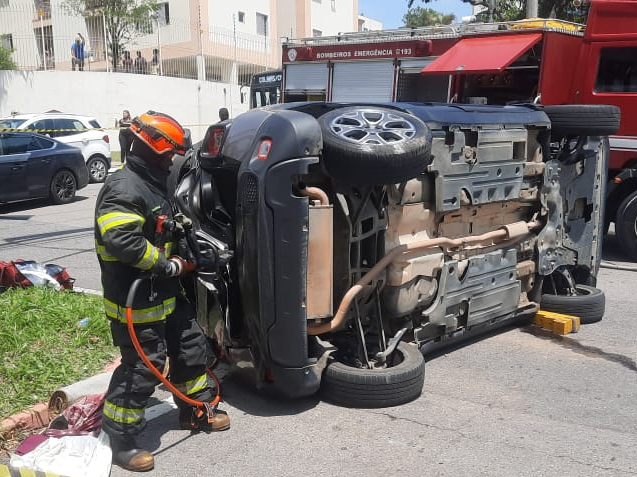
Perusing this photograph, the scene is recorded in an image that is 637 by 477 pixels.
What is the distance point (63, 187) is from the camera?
44.0 feet

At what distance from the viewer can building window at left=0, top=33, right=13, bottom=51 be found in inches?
998

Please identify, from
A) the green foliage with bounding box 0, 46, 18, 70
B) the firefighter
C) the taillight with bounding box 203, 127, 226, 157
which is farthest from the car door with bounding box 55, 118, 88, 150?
the firefighter

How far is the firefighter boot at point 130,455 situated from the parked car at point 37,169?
988 centimetres

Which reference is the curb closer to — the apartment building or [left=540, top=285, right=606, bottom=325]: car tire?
[left=540, top=285, right=606, bottom=325]: car tire

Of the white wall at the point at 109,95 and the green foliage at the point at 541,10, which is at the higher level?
the green foliage at the point at 541,10

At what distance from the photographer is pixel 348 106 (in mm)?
4352

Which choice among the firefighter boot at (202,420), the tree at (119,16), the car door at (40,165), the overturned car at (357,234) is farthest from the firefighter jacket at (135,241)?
the tree at (119,16)

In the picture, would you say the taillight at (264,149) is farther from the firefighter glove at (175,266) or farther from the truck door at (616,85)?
the truck door at (616,85)

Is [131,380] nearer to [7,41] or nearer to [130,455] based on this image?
[130,455]

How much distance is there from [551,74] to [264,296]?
6771 mm

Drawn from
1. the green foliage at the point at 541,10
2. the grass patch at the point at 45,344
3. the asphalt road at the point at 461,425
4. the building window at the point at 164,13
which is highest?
the building window at the point at 164,13

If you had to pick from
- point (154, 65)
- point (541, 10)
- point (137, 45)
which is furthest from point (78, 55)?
point (541, 10)

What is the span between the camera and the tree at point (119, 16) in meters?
25.3

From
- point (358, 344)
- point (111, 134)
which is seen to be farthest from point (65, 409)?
point (111, 134)
